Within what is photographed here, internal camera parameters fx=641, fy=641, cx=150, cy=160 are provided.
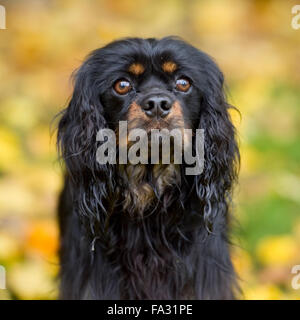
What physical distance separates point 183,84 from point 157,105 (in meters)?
0.33

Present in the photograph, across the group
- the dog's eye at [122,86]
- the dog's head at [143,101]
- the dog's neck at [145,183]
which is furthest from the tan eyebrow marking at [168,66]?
the dog's neck at [145,183]

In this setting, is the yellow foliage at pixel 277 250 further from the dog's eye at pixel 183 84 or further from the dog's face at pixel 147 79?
the dog's eye at pixel 183 84

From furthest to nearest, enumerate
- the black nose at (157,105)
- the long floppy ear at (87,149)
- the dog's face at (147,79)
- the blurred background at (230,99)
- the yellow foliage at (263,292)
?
the blurred background at (230,99)
the yellow foliage at (263,292)
the long floppy ear at (87,149)
the dog's face at (147,79)
the black nose at (157,105)

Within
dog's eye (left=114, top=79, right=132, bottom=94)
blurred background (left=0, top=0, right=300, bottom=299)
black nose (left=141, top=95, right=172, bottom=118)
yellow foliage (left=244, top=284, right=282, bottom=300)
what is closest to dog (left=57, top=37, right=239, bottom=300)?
dog's eye (left=114, top=79, right=132, bottom=94)

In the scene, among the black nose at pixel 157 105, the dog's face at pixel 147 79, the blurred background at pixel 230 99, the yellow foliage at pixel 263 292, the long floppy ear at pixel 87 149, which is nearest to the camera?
the black nose at pixel 157 105

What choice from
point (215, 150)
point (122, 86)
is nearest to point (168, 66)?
point (122, 86)

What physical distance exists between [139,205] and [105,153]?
1.17 feet

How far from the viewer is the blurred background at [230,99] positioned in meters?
4.76

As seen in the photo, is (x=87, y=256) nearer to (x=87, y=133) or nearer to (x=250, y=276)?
(x=87, y=133)

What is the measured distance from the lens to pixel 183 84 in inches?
141

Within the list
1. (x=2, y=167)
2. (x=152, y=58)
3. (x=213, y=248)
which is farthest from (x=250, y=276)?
(x=2, y=167)

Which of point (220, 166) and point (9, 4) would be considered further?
point (9, 4)

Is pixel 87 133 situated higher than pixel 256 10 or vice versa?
pixel 256 10

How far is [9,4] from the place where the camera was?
28.5ft
